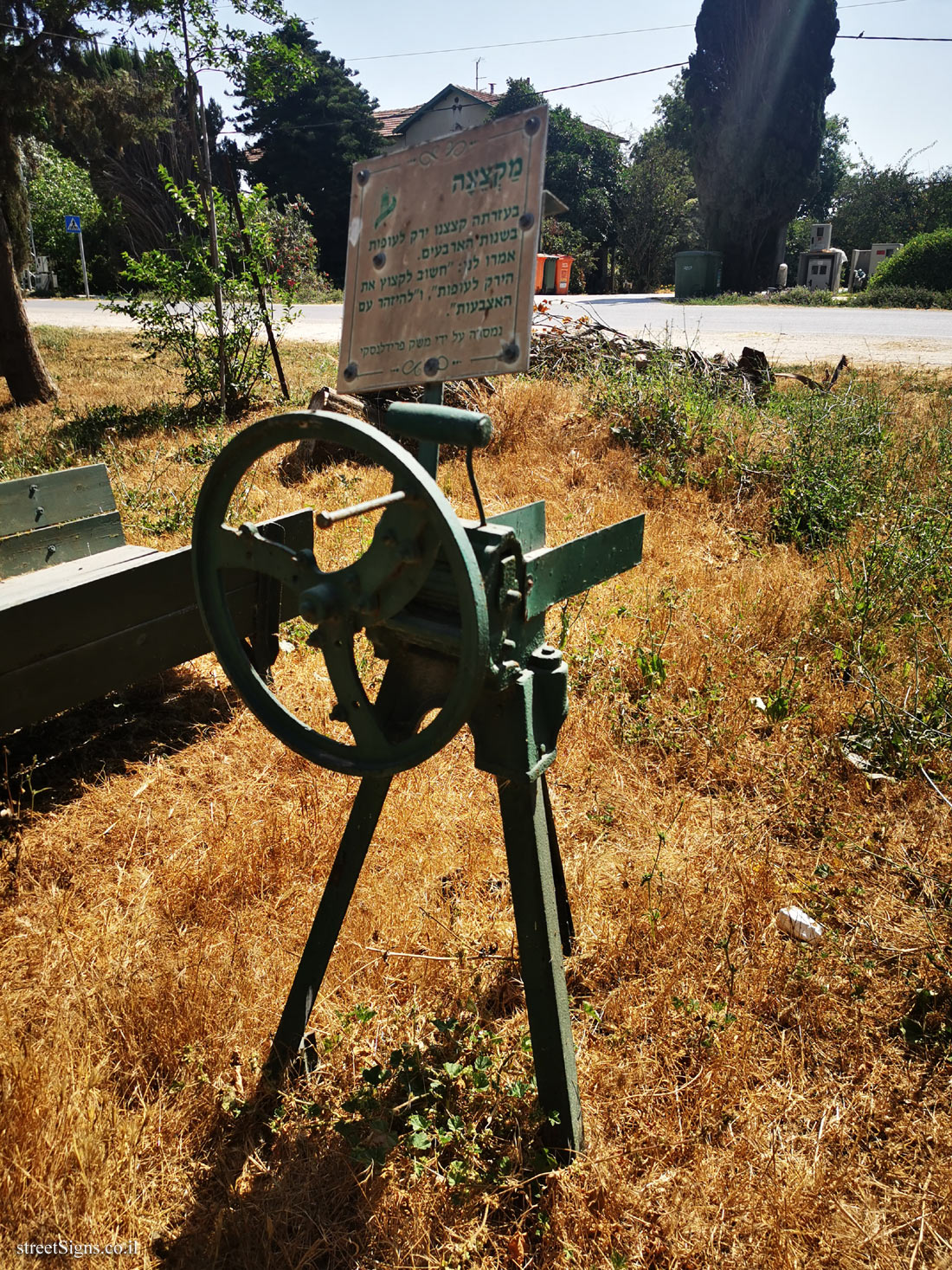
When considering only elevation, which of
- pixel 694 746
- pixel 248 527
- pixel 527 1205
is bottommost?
pixel 527 1205

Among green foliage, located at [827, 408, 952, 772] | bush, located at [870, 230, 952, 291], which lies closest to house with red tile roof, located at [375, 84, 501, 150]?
bush, located at [870, 230, 952, 291]

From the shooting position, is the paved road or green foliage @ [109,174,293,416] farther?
the paved road

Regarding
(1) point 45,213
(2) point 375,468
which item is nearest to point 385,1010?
(2) point 375,468

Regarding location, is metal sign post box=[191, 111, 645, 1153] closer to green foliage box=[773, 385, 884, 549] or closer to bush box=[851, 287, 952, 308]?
green foliage box=[773, 385, 884, 549]

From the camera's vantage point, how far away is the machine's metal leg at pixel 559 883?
173 cm

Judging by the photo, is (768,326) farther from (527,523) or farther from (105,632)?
(527,523)

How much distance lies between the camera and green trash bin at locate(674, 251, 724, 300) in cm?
2244

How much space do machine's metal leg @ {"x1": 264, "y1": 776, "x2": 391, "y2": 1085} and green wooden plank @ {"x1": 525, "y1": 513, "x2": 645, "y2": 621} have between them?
45 cm

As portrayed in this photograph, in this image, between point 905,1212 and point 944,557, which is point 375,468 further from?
point 905,1212

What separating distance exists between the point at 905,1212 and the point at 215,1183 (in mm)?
1322

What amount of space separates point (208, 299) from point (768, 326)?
968 centimetres

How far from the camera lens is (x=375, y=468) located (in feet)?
19.7

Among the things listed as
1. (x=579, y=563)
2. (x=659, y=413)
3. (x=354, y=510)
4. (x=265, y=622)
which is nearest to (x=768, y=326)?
(x=659, y=413)

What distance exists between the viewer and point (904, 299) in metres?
18.4
